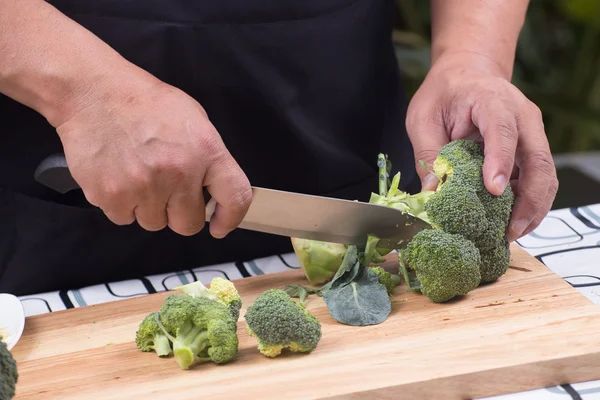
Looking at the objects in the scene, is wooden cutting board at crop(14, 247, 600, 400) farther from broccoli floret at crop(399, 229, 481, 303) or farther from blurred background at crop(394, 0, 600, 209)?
blurred background at crop(394, 0, 600, 209)

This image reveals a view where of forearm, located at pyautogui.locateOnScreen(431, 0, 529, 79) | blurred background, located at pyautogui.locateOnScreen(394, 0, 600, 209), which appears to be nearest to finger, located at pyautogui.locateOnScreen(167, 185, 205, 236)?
forearm, located at pyautogui.locateOnScreen(431, 0, 529, 79)

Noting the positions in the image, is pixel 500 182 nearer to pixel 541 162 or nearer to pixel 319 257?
pixel 541 162

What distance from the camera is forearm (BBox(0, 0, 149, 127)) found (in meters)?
1.30

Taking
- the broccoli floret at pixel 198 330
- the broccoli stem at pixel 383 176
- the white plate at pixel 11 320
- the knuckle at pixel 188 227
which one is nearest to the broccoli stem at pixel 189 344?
the broccoli floret at pixel 198 330

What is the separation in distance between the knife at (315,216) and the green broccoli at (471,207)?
0.05 m

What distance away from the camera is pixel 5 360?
1062mm

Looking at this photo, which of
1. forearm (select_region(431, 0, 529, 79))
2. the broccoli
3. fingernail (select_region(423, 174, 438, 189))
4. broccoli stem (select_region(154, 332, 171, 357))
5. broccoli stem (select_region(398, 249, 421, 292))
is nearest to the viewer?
the broccoli

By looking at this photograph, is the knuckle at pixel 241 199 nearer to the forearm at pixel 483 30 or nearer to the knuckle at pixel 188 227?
the knuckle at pixel 188 227

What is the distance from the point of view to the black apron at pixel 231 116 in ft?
5.16

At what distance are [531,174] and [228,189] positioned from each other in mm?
568

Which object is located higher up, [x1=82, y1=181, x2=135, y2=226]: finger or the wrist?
[x1=82, y1=181, x2=135, y2=226]: finger

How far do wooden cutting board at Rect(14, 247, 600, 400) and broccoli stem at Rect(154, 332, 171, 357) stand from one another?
0.6 inches

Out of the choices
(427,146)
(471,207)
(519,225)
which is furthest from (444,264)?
(427,146)

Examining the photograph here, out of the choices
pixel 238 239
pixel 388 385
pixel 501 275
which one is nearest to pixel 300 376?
pixel 388 385
